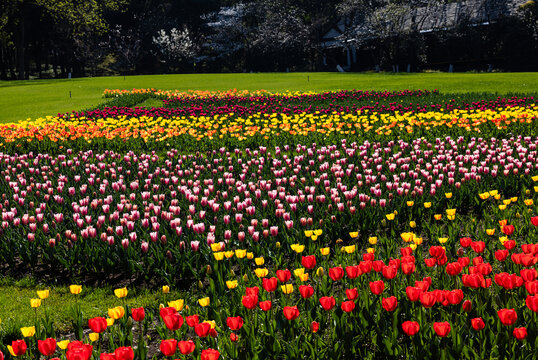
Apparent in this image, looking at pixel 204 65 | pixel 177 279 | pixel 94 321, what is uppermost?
pixel 204 65

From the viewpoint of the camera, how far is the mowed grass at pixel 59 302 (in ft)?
13.8

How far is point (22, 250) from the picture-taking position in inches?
216

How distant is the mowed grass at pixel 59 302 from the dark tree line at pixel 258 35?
39254 millimetres

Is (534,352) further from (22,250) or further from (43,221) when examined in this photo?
(43,221)

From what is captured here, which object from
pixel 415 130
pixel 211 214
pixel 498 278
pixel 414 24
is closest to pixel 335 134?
pixel 415 130

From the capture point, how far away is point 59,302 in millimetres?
4738

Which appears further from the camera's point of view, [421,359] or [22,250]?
[22,250]

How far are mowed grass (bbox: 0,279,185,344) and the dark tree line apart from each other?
3925 cm

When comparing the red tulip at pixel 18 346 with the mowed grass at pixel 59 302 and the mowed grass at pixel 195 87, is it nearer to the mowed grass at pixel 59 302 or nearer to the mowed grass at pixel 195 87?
the mowed grass at pixel 59 302

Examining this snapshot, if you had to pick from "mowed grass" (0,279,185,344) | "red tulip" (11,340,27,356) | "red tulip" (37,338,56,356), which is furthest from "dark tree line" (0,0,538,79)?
"red tulip" (37,338,56,356)

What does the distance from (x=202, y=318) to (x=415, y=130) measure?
8.62 metres

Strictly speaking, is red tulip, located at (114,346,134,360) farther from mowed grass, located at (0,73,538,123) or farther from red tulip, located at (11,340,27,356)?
mowed grass, located at (0,73,538,123)

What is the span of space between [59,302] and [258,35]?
54.1m

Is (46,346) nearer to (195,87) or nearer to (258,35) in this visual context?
(195,87)
